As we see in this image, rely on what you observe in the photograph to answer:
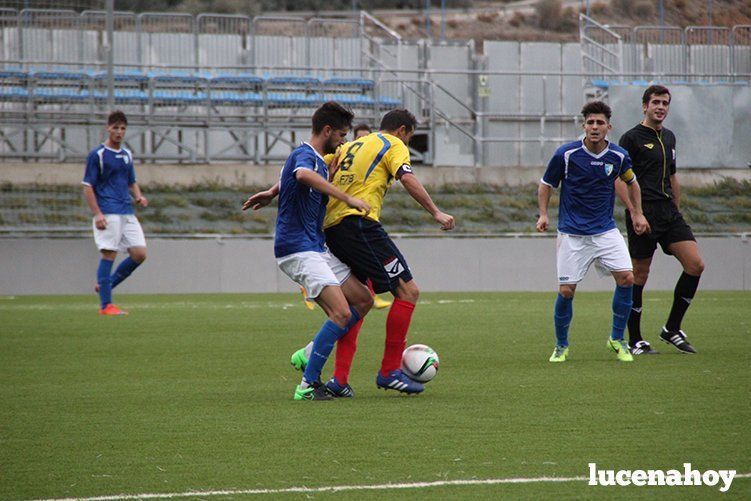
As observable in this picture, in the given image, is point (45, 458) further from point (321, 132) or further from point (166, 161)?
point (166, 161)

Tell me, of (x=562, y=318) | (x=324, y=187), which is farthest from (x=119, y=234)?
(x=324, y=187)

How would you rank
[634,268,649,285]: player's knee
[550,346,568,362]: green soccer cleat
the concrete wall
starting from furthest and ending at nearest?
the concrete wall < [634,268,649,285]: player's knee < [550,346,568,362]: green soccer cleat

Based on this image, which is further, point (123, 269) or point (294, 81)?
point (294, 81)

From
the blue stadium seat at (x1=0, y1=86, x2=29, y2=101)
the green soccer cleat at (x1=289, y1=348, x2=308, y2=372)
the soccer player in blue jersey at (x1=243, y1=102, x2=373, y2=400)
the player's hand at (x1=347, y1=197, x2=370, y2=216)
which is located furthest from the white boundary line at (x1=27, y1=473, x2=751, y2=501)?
the blue stadium seat at (x1=0, y1=86, x2=29, y2=101)

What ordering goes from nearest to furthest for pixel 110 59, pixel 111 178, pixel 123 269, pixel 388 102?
→ 1. pixel 111 178
2. pixel 123 269
3. pixel 110 59
4. pixel 388 102

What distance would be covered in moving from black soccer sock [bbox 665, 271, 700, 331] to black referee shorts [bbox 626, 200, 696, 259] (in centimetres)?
36

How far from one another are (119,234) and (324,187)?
8.25m

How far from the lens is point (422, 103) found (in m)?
26.6

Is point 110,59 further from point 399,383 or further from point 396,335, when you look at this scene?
point 399,383

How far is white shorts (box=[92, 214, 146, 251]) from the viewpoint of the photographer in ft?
48.3

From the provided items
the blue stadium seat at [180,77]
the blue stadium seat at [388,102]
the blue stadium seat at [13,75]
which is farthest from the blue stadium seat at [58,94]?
the blue stadium seat at [388,102]

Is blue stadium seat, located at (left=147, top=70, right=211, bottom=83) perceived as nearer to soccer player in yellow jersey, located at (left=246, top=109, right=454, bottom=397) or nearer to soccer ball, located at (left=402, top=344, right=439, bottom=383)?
soccer player in yellow jersey, located at (left=246, top=109, right=454, bottom=397)

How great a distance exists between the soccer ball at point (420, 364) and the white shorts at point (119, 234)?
766 cm

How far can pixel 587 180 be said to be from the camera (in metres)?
9.69
